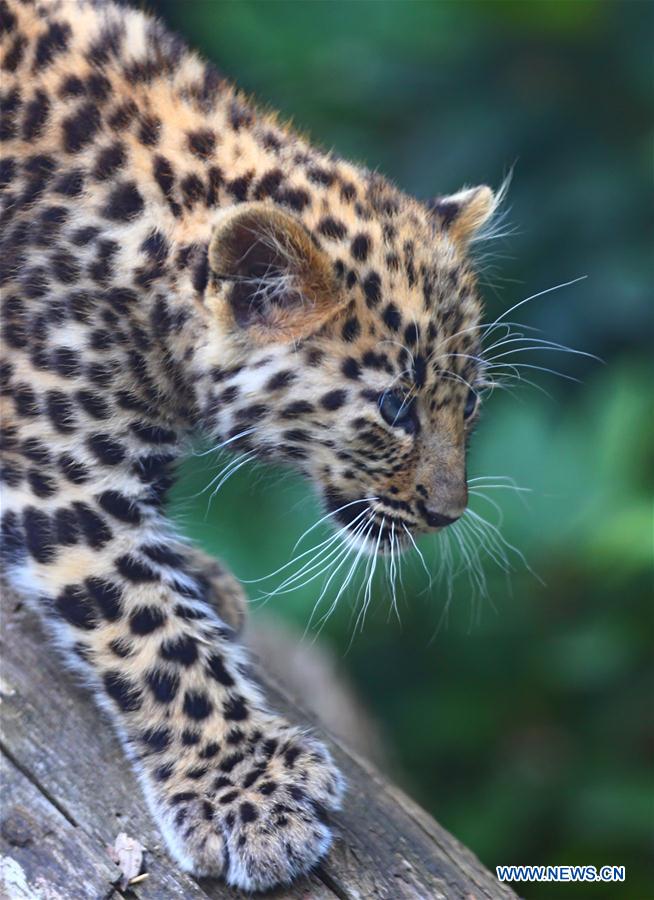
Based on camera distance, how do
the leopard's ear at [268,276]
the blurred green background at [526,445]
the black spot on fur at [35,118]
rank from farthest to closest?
the blurred green background at [526,445], the black spot on fur at [35,118], the leopard's ear at [268,276]

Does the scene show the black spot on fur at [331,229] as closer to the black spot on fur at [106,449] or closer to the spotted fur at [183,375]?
the spotted fur at [183,375]

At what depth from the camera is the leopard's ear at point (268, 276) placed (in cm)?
388

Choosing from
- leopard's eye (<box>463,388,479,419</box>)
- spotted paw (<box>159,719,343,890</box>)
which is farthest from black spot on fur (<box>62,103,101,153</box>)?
spotted paw (<box>159,719,343,890</box>)

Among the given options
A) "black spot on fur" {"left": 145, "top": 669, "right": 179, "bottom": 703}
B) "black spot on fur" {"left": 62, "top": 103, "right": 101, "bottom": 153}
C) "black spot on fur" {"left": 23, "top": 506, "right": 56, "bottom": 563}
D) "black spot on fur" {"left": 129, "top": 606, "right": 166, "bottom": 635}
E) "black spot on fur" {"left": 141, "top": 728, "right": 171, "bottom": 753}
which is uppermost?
"black spot on fur" {"left": 62, "top": 103, "right": 101, "bottom": 153}

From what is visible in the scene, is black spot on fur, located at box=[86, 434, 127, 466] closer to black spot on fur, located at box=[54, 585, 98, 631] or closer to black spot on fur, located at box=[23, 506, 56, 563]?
black spot on fur, located at box=[23, 506, 56, 563]

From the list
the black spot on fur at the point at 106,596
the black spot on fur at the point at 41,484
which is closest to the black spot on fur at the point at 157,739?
the black spot on fur at the point at 106,596

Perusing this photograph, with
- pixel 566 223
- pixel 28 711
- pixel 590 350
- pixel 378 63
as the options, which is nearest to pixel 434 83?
pixel 378 63

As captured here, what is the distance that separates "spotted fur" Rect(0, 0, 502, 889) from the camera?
13.5 ft

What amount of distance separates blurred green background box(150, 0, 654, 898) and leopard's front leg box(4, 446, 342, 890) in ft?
4.56

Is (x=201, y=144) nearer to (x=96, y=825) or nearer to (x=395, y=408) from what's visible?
(x=395, y=408)

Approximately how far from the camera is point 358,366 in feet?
13.6

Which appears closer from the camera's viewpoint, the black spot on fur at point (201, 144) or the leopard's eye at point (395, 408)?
the leopard's eye at point (395, 408)

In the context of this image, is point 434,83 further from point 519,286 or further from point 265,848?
point 265,848

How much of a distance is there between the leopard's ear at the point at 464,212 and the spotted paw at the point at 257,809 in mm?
1883
